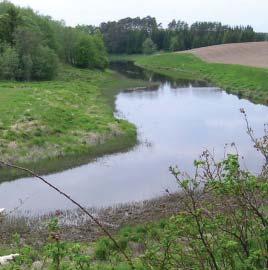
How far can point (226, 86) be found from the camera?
193 ft

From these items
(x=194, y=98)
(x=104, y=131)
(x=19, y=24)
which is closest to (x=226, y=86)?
(x=194, y=98)

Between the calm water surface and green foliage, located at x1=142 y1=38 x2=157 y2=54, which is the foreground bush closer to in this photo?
the calm water surface

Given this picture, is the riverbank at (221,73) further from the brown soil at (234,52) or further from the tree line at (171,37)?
the tree line at (171,37)

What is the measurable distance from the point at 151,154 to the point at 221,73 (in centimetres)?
4698

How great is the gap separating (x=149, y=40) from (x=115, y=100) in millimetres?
97689

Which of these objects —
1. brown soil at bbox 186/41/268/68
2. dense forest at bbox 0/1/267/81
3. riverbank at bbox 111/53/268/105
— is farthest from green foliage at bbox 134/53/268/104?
dense forest at bbox 0/1/267/81

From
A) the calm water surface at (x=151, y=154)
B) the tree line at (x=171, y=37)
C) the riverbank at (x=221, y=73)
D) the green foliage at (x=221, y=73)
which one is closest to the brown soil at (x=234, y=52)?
the riverbank at (x=221, y=73)

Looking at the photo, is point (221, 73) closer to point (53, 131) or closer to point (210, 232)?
point (53, 131)

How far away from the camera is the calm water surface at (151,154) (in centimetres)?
1969

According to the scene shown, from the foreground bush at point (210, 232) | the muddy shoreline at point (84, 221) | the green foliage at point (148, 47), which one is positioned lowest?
the muddy shoreline at point (84, 221)

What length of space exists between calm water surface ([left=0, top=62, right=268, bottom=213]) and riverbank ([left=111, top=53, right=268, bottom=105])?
5.51m

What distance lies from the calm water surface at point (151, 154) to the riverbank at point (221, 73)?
18.1ft

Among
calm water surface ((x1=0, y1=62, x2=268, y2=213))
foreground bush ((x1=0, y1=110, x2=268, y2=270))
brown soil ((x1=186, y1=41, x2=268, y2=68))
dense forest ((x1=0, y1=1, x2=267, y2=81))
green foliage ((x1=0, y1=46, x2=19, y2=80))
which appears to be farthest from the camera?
brown soil ((x1=186, y1=41, x2=268, y2=68))

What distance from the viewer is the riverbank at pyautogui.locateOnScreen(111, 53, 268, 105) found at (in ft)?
171
